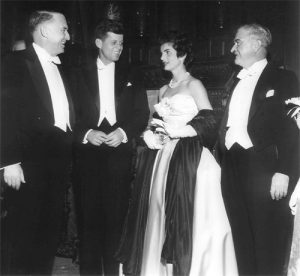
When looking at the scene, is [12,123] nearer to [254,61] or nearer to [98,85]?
[98,85]

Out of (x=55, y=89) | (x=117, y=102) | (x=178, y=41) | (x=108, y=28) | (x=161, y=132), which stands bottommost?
(x=161, y=132)

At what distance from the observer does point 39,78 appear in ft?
10.00

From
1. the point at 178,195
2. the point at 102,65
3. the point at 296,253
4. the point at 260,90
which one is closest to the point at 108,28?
the point at 102,65

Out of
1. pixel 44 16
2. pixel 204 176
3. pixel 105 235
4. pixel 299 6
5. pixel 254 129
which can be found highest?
pixel 299 6

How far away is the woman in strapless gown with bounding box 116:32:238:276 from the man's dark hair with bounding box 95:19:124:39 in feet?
1.22

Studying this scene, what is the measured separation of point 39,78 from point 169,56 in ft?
3.33

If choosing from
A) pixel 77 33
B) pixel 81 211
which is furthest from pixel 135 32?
pixel 81 211

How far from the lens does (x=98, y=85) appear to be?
3.36 meters

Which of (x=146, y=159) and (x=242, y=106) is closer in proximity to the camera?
(x=242, y=106)

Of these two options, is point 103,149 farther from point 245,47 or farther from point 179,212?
point 245,47

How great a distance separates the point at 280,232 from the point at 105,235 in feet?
4.25

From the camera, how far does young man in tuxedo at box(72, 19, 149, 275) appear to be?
10.7 ft

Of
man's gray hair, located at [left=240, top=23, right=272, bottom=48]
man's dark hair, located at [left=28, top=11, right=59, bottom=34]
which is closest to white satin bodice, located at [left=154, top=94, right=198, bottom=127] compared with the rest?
man's gray hair, located at [left=240, top=23, right=272, bottom=48]

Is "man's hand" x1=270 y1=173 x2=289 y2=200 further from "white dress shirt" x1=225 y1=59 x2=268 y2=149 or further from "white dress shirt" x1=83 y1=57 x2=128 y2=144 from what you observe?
"white dress shirt" x1=83 y1=57 x2=128 y2=144
